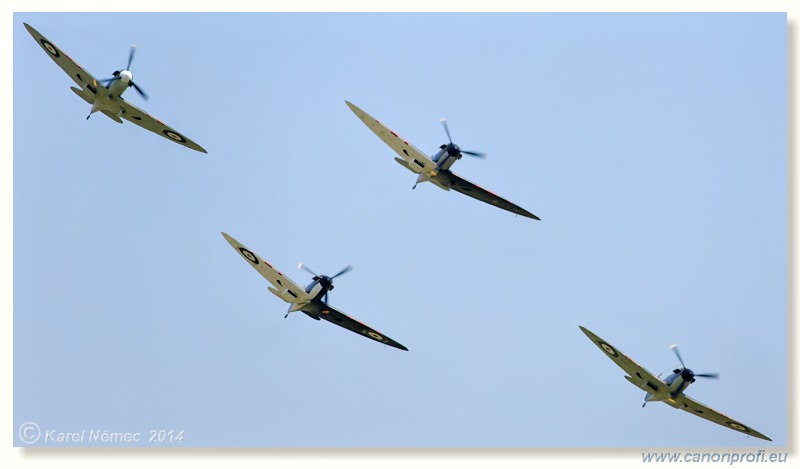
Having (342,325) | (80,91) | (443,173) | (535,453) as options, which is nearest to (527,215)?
(443,173)

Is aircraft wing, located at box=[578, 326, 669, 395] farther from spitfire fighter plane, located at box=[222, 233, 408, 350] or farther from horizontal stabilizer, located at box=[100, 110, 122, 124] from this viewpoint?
horizontal stabilizer, located at box=[100, 110, 122, 124]

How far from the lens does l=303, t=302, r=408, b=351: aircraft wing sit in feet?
131

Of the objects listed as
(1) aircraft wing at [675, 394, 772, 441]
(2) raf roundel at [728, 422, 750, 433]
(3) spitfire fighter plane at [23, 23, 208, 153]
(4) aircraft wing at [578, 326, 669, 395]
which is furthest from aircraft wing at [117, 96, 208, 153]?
(2) raf roundel at [728, 422, 750, 433]

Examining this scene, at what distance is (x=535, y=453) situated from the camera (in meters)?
35.7

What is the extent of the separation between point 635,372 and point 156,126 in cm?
1816

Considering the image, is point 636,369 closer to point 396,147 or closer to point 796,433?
point 796,433

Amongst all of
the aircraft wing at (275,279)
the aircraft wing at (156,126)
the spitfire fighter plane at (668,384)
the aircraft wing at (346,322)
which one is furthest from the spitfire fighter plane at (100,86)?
the spitfire fighter plane at (668,384)

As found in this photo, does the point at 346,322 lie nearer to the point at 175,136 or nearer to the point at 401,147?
the point at 401,147

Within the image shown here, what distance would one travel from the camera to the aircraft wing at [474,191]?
42.3 m

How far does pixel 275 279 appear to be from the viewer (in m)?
40.2

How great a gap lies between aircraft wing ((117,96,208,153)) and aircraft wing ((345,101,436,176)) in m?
5.64

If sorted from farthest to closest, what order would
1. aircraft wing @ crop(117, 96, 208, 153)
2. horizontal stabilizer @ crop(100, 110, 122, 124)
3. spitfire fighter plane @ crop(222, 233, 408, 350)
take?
aircraft wing @ crop(117, 96, 208, 153)
horizontal stabilizer @ crop(100, 110, 122, 124)
spitfire fighter plane @ crop(222, 233, 408, 350)

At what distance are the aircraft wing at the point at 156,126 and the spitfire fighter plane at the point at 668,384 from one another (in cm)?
1502

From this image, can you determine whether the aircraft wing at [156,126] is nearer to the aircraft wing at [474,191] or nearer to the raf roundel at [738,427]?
the aircraft wing at [474,191]
